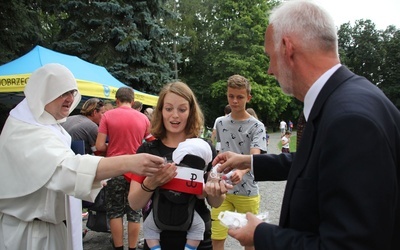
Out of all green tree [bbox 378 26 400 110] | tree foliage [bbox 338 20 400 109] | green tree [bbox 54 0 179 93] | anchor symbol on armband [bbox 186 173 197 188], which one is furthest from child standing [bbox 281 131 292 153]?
green tree [bbox 378 26 400 110]

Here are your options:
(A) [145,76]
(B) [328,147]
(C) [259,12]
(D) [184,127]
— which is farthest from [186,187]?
(C) [259,12]

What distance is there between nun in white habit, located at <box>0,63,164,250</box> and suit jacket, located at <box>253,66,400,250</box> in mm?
904

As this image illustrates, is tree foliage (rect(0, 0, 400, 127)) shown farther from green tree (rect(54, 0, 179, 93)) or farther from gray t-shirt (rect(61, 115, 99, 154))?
gray t-shirt (rect(61, 115, 99, 154))

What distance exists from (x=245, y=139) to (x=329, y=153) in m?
2.83

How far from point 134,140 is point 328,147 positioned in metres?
3.93

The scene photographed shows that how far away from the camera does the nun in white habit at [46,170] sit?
1.91m

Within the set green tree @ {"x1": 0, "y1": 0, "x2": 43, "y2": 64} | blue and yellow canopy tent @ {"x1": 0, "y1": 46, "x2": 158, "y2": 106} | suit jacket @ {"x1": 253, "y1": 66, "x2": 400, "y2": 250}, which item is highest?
green tree @ {"x1": 0, "y1": 0, "x2": 43, "y2": 64}

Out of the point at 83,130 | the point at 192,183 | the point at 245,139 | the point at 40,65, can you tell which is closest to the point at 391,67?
the point at 40,65

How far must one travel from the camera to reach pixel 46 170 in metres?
1.94

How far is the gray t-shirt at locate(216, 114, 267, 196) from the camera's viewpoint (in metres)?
3.83

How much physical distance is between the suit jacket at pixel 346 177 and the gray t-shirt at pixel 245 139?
255cm

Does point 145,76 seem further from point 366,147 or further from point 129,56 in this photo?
point 366,147

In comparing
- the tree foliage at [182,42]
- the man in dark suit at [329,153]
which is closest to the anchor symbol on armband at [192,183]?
the man in dark suit at [329,153]

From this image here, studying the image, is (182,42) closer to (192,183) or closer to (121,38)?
(121,38)
